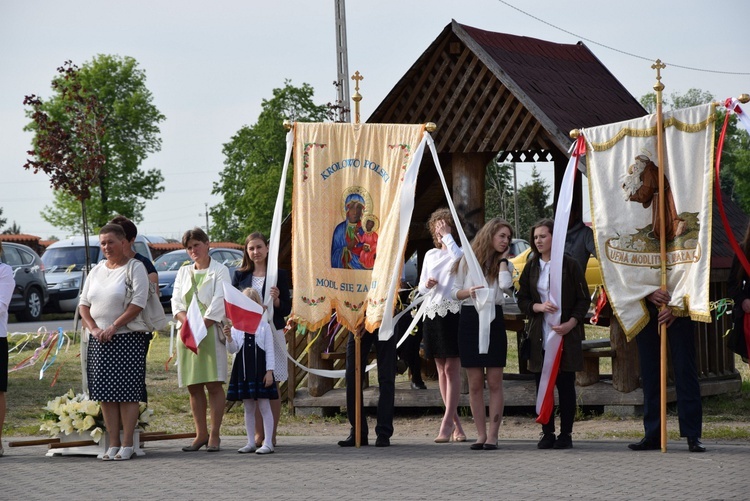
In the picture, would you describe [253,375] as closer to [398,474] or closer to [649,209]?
[398,474]

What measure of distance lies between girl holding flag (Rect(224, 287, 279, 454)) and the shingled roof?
343 cm

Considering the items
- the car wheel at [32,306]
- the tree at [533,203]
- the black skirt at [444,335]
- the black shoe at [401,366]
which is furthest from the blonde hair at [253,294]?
the tree at [533,203]

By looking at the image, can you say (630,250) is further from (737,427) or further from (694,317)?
(737,427)

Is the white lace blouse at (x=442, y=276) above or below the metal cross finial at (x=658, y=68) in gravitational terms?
below

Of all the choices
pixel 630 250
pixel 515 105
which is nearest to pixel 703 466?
pixel 630 250

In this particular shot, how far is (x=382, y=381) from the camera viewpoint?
10.0 meters

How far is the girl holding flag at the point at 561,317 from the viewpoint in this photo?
31.1ft

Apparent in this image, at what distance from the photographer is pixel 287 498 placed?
7586 mm

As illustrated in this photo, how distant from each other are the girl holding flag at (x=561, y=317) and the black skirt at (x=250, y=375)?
2.12 m

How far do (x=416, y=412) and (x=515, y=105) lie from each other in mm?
3487

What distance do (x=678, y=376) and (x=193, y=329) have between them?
3.80 meters

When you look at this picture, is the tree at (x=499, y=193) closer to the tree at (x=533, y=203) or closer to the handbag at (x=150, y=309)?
the tree at (x=533, y=203)

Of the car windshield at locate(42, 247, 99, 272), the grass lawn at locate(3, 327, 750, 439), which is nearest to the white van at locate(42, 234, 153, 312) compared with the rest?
the car windshield at locate(42, 247, 99, 272)

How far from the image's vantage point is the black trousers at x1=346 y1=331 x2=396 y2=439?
9977 mm
